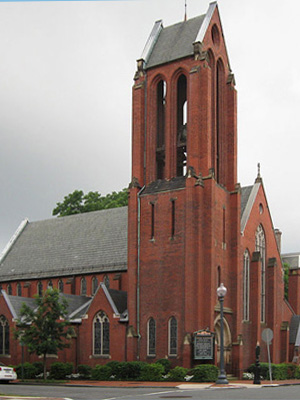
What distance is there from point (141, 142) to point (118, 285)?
37.6 feet

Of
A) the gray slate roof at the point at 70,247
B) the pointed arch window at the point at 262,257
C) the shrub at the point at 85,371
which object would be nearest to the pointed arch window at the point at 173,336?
the shrub at the point at 85,371

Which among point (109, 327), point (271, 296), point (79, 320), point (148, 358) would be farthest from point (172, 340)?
point (271, 296)

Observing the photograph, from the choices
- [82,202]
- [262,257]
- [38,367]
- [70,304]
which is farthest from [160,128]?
[82,202]

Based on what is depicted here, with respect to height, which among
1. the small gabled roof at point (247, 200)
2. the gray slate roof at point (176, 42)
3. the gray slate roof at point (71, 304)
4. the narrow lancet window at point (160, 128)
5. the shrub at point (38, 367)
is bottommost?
the shrub at point (38, 367)

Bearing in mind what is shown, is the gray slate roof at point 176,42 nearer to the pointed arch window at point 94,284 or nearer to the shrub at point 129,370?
the pointed arch window at point 94,284

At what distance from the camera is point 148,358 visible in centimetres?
4188

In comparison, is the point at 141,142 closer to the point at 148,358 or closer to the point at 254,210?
the point at 254,210

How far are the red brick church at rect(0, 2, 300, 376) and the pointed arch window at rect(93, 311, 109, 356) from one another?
7 centimetres

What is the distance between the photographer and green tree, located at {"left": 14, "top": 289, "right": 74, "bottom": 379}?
39419 mm

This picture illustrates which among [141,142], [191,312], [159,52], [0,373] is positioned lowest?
[0,373]

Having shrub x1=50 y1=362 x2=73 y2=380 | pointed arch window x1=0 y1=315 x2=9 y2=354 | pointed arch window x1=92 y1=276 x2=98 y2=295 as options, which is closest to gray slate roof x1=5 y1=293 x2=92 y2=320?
pointed arch window x1=0 y1=315 x2=9 y2=354

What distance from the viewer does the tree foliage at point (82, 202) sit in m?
70.6

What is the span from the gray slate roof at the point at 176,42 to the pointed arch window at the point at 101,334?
18922 millimetres

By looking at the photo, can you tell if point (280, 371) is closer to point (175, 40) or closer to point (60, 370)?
point (60, 370)
